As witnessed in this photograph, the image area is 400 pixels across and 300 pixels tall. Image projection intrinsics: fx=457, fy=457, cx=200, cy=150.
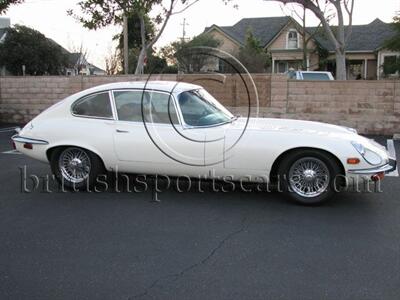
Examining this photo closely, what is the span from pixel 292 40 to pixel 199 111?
112 ft

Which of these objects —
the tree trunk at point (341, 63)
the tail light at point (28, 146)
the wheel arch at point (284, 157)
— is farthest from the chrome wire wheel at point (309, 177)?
the tree trunk at point (341, 63)

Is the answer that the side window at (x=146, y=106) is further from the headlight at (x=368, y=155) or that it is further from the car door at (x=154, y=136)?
the headlight at (x=368, y=155)

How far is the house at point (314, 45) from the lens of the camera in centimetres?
3547

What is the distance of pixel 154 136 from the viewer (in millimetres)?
5523

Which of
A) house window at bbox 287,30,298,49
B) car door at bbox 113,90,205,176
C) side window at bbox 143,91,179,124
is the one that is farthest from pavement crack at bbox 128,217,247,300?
house window at bbox 287,30,298,49

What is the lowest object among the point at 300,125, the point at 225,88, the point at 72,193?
the point at 72,193

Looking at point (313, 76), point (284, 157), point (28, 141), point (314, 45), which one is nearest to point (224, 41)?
point (314, 45)

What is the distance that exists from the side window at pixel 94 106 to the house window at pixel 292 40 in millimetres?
33897

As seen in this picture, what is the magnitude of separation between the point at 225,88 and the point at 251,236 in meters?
8.50

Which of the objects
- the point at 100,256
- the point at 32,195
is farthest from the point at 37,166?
the point at 100,256

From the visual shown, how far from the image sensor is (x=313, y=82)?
1194cm

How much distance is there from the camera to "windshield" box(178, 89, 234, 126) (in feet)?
18.2

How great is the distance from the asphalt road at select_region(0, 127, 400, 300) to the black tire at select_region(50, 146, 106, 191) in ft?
0.66

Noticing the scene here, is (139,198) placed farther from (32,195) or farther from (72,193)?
(32,195)
